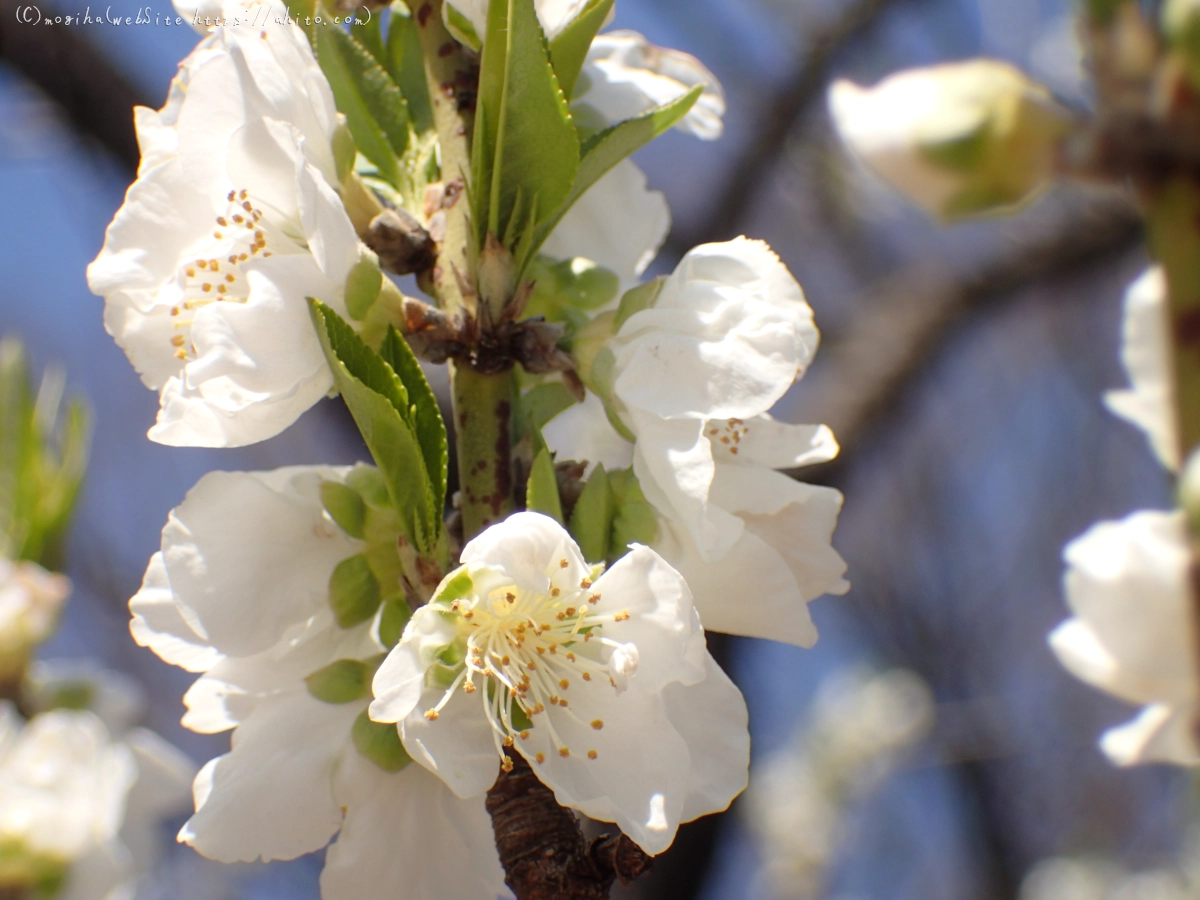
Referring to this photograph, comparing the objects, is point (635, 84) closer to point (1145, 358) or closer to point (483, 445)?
point (483, 445)

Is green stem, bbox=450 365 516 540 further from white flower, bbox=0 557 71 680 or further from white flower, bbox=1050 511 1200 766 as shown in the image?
white flower, bbox=0 557 71 680

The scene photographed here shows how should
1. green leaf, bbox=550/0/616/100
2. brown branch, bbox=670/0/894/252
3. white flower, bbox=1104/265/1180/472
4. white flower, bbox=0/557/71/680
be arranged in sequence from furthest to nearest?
brown branch, bbox=670/0/894/252
white flower, bbox=0/557/71/680
green leaf, bbox=550/0/616/100
white flower, bbox=1104/265/1180/472

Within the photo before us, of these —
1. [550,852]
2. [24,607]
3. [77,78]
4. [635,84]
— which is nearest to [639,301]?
[635,84]

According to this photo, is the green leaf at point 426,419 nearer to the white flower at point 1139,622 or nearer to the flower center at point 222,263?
the flower center at point 222,263

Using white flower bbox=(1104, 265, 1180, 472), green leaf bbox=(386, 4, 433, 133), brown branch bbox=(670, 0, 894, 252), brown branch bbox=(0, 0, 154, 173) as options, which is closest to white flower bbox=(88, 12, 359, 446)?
green leaf bbox=(386, 4, 433, 133)

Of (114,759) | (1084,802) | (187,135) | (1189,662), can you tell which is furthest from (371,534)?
(1084,802)

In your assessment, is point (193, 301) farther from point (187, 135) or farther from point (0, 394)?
point (0, 394)
